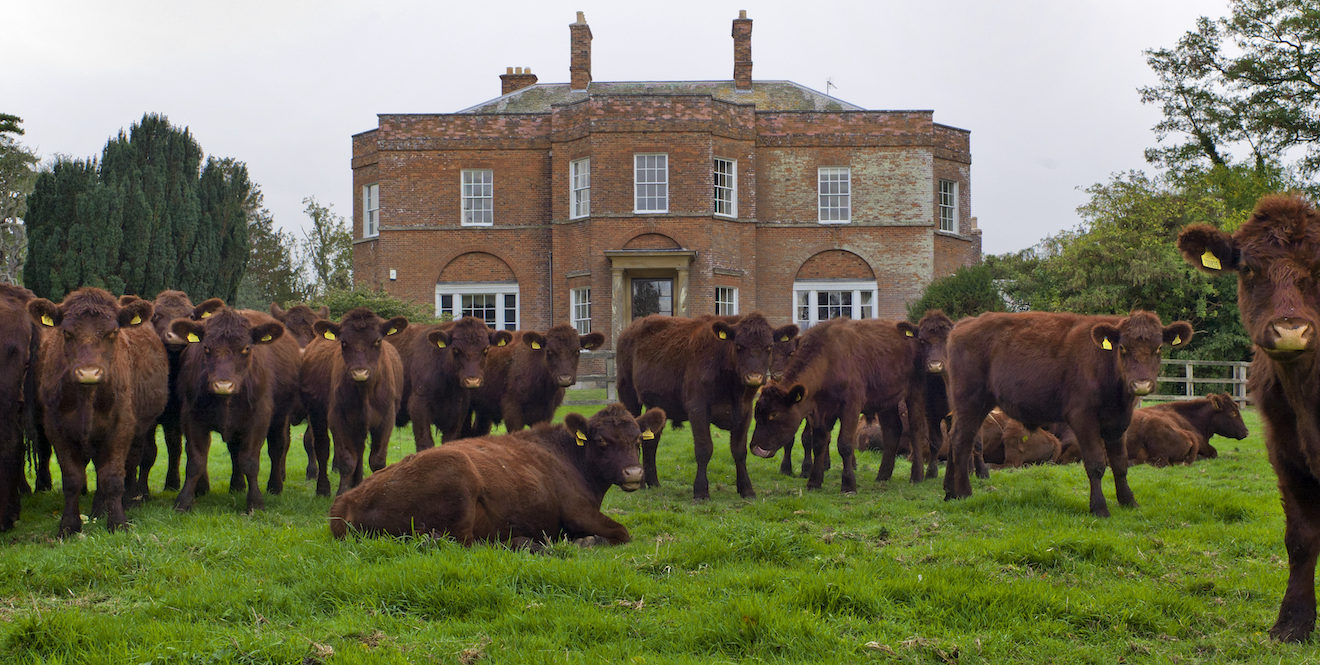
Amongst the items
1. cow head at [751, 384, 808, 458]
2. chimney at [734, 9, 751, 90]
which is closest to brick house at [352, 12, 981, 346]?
chimney at [734, 9, 751, 90]

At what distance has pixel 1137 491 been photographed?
10.8 m

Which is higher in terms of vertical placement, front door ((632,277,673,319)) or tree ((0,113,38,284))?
tree ((0,113,38,284))

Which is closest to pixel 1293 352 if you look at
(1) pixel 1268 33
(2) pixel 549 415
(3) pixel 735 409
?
(3) pixel 735 409

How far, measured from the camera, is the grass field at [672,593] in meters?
5.37

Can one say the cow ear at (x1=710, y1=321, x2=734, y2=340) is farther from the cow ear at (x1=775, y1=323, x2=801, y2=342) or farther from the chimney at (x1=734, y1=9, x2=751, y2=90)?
the chimney at (x1=734, y1=9, x2=751, y2=90)

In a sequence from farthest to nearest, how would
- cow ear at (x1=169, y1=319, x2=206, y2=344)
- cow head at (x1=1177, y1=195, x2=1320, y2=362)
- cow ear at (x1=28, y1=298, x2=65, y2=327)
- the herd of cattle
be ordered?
cow ear at (x1=169, y1=319, x2=206, y2=344) → cow ear at (x1=28, y1=298, x2=65, y2=327) → the herd of cattle → cow head at (x1=1177, y1=195, x2=1320, y2=362)

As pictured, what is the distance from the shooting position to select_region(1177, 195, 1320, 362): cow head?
5.11 meters

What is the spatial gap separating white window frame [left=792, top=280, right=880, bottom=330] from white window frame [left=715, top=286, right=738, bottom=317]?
2347 millimetres

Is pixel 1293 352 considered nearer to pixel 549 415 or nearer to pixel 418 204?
pixel 549 415

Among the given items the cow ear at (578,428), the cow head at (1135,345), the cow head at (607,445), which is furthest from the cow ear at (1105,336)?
the cow ear at (578,428)

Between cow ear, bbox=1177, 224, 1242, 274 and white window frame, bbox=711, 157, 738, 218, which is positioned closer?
cow ear, bbox=1177, 224, 1242, 274

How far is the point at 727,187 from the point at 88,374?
28.1 m

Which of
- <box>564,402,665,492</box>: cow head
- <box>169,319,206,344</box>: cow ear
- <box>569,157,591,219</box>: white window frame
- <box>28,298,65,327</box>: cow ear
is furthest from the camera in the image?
<box>569,157,591,219</box>: white window frame

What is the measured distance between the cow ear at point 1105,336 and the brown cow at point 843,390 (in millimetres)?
3189
